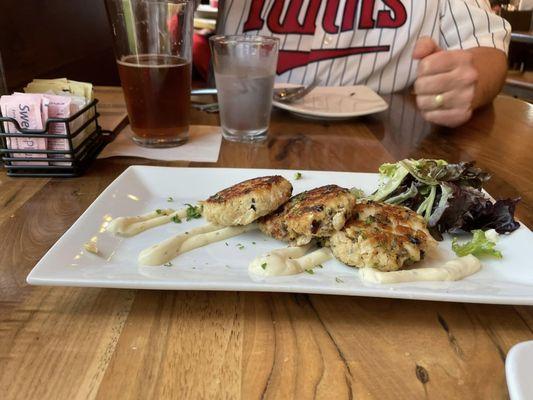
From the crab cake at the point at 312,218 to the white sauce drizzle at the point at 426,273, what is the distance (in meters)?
0.09

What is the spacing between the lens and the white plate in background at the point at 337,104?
1386mm

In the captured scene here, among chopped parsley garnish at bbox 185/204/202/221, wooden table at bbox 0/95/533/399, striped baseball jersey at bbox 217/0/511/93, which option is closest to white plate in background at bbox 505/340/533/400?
wooden table at bbox 0/95/533/399

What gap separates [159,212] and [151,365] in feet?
1.20

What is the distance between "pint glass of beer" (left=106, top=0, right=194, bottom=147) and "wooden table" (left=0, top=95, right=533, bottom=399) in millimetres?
480

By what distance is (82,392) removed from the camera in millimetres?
429

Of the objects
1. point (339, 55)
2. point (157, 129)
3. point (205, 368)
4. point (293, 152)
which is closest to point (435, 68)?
point (293, 152)

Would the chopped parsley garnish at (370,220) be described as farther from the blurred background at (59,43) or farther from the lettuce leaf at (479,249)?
the blurred background at (59,43)

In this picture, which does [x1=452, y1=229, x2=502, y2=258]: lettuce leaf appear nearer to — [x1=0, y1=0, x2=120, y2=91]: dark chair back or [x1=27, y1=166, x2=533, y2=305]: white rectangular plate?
[x1=27, y1=166, x2=533, y2=305]: white rectangular plate

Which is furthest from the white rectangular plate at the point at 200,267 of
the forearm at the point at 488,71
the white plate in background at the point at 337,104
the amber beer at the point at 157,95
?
the forearm at the point at 488,71

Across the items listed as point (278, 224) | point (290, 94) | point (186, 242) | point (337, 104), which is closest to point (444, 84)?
point (337, 104)

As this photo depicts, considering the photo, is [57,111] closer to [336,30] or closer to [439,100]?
[439,100]

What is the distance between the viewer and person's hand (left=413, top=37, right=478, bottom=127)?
4.52 feet

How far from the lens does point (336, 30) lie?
78.0 inches

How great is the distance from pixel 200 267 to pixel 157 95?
0.62 metres
